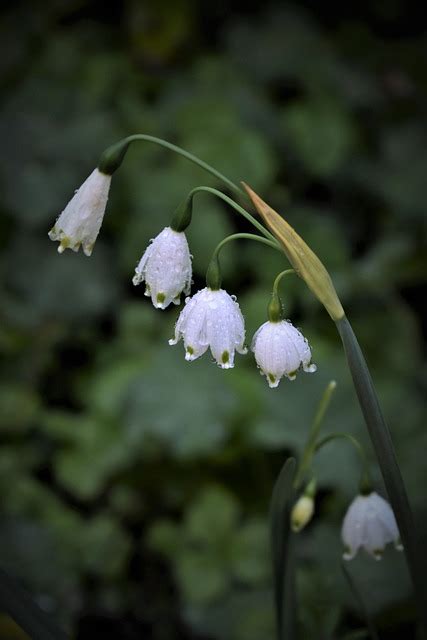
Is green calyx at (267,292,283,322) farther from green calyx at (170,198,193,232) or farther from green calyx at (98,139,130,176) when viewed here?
green calyx at (98,139,130,176)

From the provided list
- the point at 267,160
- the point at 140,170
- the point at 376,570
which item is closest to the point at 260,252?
the point at 267,160

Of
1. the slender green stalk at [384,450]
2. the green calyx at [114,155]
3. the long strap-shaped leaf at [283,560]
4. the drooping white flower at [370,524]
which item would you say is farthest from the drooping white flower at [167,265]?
the drooping white flower at [370,524]

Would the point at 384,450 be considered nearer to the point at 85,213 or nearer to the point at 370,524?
the point at 370,524

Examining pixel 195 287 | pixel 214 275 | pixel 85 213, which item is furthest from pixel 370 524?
pixel 195 287

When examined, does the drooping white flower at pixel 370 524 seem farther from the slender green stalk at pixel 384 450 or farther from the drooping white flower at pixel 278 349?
the drooping white flower at pixel 278 349

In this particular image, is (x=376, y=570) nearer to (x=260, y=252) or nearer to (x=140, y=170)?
(x=260, y=252)
